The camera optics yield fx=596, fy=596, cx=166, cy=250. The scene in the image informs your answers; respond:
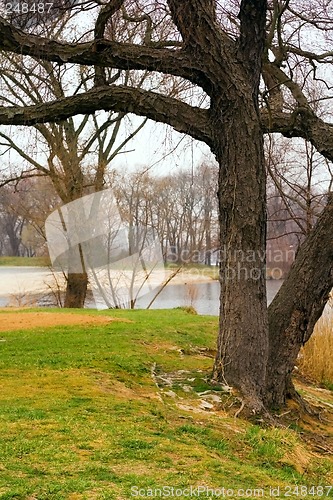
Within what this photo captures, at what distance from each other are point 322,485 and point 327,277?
2.26m

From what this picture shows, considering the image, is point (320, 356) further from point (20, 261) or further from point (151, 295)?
point (20, 261)

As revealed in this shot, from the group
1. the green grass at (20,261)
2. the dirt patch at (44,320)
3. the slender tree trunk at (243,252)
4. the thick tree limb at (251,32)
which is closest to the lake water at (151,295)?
the green grass at (20,261)

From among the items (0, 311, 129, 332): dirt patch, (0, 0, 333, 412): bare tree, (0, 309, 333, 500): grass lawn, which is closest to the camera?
(0, 309, 333, 500): grass lawn

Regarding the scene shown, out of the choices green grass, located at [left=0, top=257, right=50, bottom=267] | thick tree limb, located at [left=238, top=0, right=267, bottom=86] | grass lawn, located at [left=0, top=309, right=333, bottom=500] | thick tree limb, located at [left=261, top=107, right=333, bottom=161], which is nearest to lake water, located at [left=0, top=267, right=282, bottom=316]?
green grass, located at [left=0, top=257, right=50, bottom=267]

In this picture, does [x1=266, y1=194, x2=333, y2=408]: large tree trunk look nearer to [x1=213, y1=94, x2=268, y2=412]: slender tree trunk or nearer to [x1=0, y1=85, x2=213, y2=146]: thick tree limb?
[x1=213, y1=94, x2=268, y2=412]: slender tree trunk

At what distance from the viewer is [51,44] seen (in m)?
5.17

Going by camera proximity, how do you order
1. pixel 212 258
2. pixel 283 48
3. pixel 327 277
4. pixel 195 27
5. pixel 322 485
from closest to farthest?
1. pixel 322 485
2. pixel 195 27
3. pixel 327 277
4. pixel 283 48
5. pixel 212 258

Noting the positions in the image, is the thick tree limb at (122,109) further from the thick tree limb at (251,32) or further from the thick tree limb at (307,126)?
the thick tree limb at (307,126)

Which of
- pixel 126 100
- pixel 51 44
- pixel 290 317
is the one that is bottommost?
pixel 290 317

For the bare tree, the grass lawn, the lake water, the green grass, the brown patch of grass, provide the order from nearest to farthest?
the grass lawn
the bare tree
the brown patch of grass
the lake water
the green grass

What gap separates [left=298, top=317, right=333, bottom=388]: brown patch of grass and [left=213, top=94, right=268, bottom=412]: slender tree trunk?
3.48 meters

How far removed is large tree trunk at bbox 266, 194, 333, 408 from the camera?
5617 millimetres

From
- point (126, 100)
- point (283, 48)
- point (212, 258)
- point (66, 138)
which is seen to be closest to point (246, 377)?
point (126, 100)

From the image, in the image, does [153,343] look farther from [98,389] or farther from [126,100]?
[126,100]
